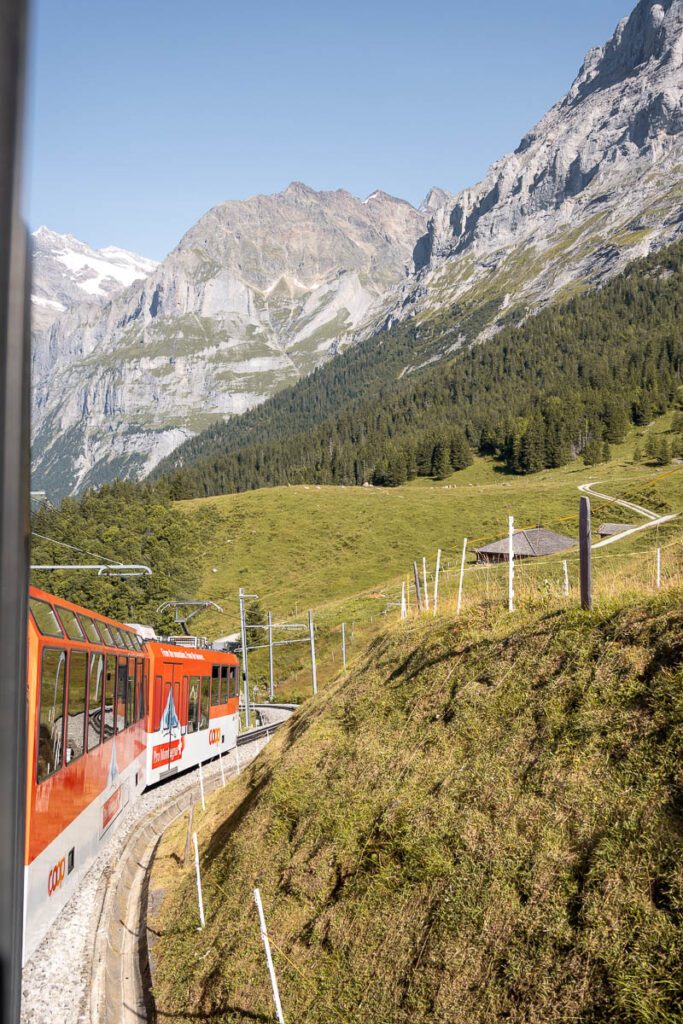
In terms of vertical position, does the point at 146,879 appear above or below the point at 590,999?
below

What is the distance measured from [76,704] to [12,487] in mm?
11010

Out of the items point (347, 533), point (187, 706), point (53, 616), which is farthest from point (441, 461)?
point (53, 616)

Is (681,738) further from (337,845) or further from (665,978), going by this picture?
(337,845)

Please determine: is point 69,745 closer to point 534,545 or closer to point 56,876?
point 56,876

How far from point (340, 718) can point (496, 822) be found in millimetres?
8135

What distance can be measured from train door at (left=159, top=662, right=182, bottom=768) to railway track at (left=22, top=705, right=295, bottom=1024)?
248 centimetres

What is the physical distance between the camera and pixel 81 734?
11992 mm

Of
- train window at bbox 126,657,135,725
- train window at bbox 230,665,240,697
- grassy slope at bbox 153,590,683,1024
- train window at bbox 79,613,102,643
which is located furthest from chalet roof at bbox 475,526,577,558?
train window at bbox 79,613,102,643

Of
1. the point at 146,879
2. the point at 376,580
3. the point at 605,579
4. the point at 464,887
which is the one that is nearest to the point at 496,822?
the point at 464,887

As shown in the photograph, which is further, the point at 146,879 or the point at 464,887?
the point at 146,879

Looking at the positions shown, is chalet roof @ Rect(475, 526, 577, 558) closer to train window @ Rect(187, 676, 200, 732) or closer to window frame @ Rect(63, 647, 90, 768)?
train window @ Rect(187, 676, 200, 732)

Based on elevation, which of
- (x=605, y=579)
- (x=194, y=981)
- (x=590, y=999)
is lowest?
(x=194, y=981)

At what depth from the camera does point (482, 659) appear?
43.9ft

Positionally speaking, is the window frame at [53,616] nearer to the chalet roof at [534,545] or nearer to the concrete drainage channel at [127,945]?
the concrete drainage channel at [127,945]
